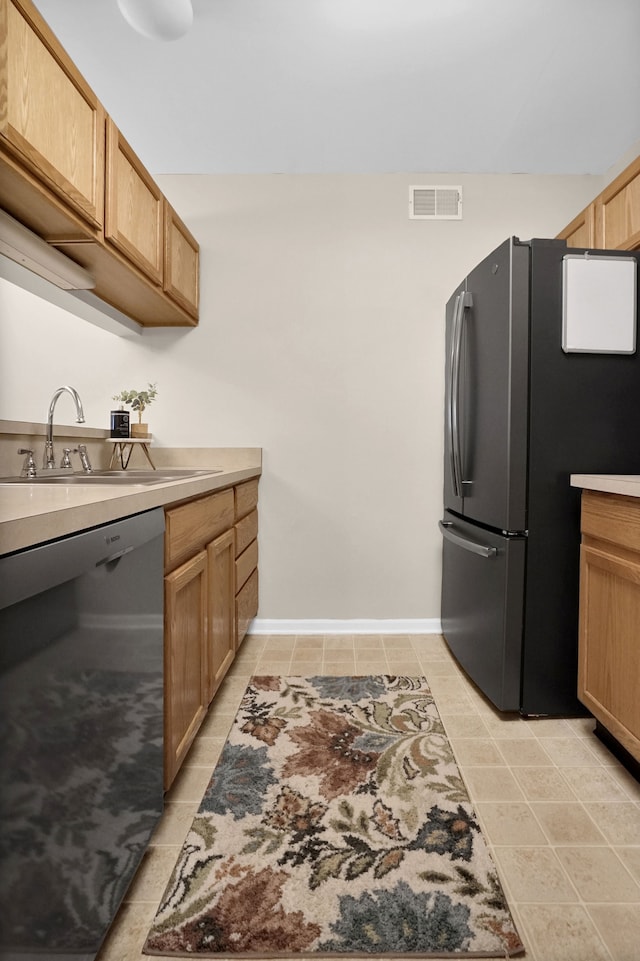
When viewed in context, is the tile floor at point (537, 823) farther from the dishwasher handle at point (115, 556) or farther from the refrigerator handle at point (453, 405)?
the refrigerator handle at point (453, 405)

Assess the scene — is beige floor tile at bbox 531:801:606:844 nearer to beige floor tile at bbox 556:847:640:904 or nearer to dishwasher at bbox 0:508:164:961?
beige floor tile at bbox 556:847:640:904

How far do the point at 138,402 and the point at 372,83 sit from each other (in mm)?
1792

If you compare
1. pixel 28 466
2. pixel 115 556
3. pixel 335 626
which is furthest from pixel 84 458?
pixel 335 626

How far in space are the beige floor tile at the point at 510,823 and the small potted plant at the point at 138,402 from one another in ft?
7.14

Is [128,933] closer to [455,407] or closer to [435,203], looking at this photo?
[455,407]

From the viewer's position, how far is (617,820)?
139 cm

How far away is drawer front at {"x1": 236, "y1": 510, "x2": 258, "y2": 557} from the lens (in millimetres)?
2342

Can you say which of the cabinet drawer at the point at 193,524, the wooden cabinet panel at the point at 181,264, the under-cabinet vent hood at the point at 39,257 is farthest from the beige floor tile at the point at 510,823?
the wooden cabinet panel at the point at 181,264

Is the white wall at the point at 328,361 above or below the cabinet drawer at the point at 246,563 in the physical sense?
above

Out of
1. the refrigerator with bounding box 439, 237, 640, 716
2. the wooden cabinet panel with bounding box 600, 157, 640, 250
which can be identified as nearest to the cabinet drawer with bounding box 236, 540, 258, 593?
the refrigerator with bounding box 439, 237, 640, 716

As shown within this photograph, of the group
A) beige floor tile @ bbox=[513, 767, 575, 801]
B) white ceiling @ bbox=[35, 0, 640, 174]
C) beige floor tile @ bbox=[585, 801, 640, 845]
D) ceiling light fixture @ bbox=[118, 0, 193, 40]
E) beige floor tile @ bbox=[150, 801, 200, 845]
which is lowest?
beige floor tile @ bbox=[150, 801, 200, 845]

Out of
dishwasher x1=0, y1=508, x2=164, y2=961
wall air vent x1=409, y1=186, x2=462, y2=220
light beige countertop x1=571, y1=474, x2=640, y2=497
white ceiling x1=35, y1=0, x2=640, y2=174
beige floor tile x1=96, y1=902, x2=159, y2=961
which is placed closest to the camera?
dishwasher x1=0, y1=508, x2=164, y2=961

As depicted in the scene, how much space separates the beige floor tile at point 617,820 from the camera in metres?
1.33

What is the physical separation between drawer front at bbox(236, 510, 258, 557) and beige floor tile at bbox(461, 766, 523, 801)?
1.24 m
